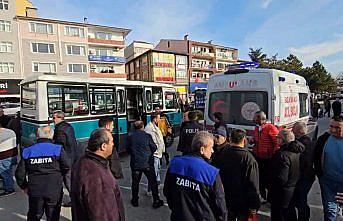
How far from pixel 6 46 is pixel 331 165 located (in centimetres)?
3949

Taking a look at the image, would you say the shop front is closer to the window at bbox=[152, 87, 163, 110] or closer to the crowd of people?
the window at bbox=[152, 87, 163, 110]

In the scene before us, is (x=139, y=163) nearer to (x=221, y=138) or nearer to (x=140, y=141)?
(x=140, y=141)

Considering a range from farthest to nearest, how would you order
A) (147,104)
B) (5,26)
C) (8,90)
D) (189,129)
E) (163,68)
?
1. (163,68)
2. (5,26)
3. (8,90)
4. (147,104)
5. (189,129)

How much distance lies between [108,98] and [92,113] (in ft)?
2.56

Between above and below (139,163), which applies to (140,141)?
above

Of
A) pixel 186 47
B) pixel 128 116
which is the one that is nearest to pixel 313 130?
pixel 128 116

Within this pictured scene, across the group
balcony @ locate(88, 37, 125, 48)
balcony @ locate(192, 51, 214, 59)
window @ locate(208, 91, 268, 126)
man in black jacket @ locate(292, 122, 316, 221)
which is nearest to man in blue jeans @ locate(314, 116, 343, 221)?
man in black jacket @ locate(292, 122, 316, 221)

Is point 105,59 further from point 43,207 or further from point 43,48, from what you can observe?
point 43,207

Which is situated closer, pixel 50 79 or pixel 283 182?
pixel 283 182

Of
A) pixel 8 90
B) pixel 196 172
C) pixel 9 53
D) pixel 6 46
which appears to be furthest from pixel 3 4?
pixel 196 172

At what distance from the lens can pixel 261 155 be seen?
4.34 meters

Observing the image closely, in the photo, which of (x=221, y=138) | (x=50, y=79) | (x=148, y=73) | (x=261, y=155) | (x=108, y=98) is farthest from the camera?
(x=148, y=73)

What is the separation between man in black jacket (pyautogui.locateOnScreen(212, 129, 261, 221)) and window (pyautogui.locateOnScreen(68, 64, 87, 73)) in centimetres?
3798

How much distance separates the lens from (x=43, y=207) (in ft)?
11.2
